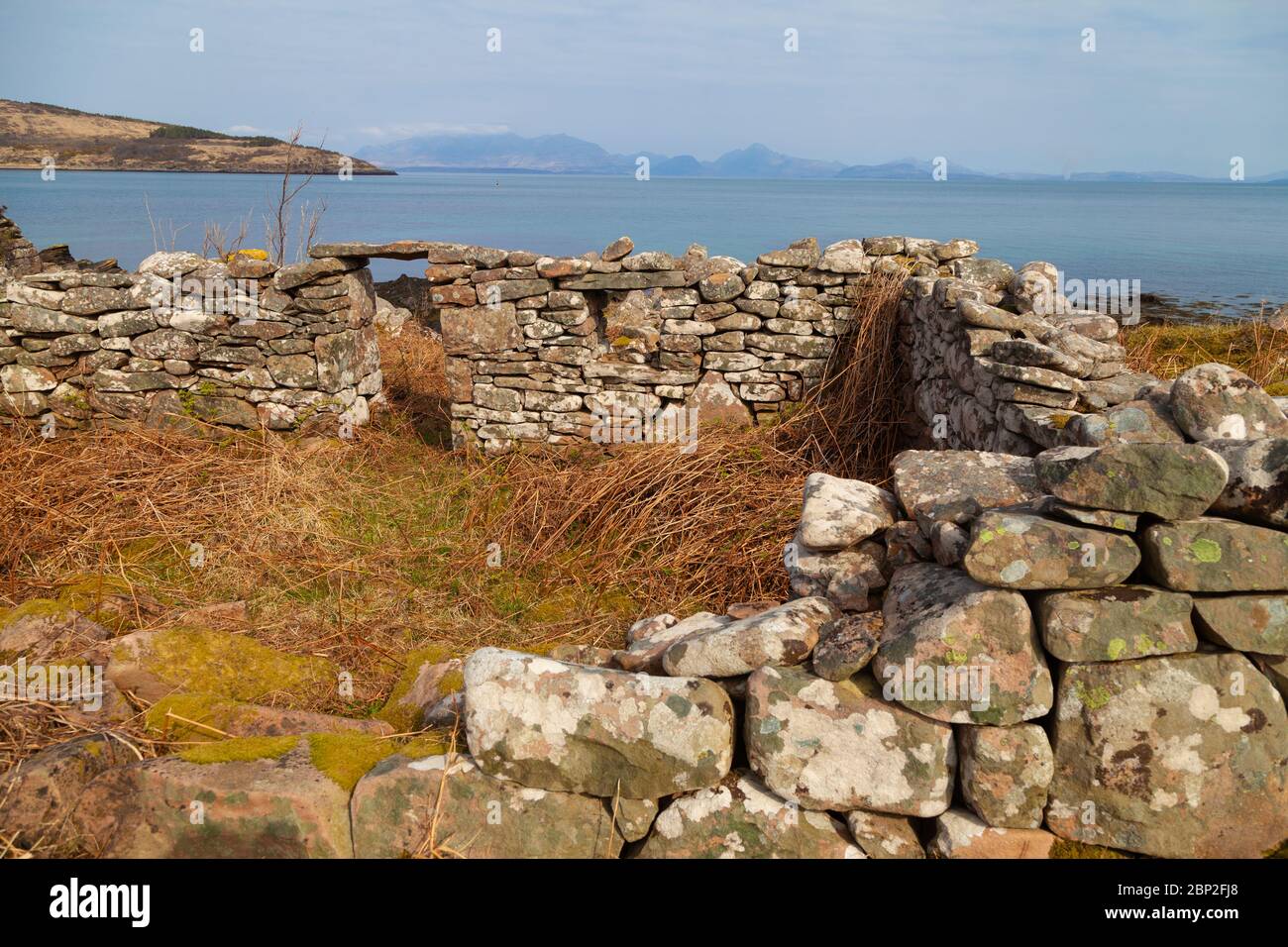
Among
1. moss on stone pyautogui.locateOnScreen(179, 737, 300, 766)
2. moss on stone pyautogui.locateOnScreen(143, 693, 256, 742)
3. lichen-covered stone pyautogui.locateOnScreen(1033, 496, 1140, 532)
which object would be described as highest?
lichen-covered stone pyautogui.locateOnScreen(1033, 496, 1140, 532)

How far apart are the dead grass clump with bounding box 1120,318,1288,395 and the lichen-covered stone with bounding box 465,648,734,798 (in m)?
5.24

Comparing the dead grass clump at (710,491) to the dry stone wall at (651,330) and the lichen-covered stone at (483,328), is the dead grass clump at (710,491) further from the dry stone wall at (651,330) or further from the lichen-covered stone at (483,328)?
the lichen-covered stone at (483,328)

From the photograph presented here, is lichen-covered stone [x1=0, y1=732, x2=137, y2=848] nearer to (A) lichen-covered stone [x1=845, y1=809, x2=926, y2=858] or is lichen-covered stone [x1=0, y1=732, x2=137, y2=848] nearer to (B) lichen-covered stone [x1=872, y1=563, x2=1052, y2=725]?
(A) lichen-covered stone [x1=845, y1=809, x2=926, y2=858]

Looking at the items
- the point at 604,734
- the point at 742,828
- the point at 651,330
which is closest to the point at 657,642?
the point at 604,734

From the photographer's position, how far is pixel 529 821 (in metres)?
3.05

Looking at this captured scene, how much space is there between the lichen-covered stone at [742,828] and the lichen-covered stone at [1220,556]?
139cm

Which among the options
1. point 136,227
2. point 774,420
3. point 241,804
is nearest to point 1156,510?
point 241,804

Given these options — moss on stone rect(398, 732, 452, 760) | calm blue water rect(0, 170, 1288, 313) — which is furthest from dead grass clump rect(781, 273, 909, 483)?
calm blue water rect(0, 170, 1288, 313)

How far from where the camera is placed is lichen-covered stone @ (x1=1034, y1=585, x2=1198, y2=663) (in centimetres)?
281

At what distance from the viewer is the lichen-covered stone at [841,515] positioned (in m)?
3.67

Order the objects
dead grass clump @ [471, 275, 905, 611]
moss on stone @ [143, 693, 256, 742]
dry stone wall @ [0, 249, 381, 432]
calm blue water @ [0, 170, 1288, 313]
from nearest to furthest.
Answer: moss on stone @ [143, 693, 256, 742], dead grass clump @ [471, 275, 905, 611], dry stone wall @ [0, 249, 381, 432], calm blue water @ [0, 170, 1288, 313]

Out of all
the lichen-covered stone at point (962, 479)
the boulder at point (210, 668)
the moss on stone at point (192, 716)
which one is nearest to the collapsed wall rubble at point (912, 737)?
the lichen-covered stone at point (962, 479)

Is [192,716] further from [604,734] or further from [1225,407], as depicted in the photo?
[1225,407]
